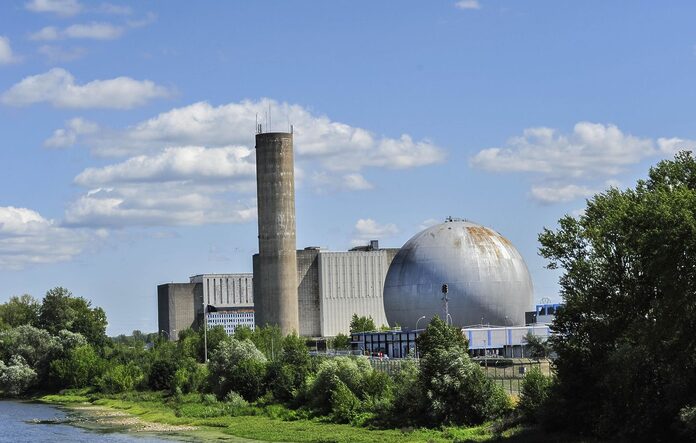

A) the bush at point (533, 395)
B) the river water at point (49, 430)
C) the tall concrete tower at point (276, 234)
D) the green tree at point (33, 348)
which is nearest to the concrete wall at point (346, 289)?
the tall concrete tower at point (276, 234)

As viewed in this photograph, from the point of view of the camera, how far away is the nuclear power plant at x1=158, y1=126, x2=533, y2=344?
103 metres

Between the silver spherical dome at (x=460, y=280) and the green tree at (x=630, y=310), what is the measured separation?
5426 centimetres

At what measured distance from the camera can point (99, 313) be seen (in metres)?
122

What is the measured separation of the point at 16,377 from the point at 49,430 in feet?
127

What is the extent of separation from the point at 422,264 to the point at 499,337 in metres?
10.4

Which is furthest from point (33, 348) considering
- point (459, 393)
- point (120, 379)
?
point (459, 393)

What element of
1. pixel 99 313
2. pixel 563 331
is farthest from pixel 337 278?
pixel 563 331

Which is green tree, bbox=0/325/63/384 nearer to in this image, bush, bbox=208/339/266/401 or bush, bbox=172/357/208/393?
bush, bbox=172/357/208/393

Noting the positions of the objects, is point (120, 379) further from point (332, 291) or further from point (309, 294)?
point (332, 291)

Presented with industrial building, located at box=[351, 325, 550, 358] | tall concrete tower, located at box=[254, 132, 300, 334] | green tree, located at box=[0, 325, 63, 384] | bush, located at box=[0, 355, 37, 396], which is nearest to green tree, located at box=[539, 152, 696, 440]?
industrial building, located at box=[351, 325, 550, 358]

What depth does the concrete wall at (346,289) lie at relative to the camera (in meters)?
158

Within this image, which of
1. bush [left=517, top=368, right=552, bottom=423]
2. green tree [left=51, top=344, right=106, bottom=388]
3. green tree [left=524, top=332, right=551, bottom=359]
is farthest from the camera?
green tree [left=51, top=344, right=106, bottom=388]

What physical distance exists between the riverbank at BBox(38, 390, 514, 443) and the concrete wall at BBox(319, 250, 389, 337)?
223 ft

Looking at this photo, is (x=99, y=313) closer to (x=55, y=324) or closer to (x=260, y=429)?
(x=55, y=324)
